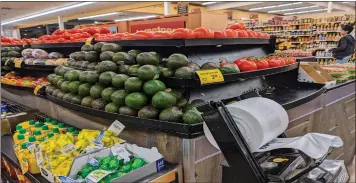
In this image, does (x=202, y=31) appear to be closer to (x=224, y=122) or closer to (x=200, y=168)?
(x=200, y=168)

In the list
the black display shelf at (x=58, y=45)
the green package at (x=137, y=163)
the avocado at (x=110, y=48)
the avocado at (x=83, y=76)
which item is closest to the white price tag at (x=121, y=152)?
the green package at (x=137, y=163)

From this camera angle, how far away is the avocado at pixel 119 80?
1912 millimetres

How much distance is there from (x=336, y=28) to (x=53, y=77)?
10049 mm

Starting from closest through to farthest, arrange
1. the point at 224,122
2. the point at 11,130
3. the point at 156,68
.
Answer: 1. the point at 224,122
2. the point at 156,68
3. the point at 11,130

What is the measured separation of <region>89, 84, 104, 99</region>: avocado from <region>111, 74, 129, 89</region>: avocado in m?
0.16

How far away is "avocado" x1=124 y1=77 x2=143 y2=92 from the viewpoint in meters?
1.81

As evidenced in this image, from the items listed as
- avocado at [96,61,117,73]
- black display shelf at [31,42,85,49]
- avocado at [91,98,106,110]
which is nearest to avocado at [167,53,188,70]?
avocado at [96,61,117,73]

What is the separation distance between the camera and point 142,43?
2176mm

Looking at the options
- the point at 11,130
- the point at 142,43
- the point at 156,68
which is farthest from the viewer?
the point at 11,130

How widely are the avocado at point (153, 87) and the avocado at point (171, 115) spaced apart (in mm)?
150

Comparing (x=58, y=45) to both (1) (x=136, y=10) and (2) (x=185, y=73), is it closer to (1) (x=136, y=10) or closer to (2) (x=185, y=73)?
(2) (x=185, y=73)

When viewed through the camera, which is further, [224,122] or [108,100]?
[108,100]

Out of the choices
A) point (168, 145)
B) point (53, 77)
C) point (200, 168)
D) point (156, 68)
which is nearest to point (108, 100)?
point (156, 68)

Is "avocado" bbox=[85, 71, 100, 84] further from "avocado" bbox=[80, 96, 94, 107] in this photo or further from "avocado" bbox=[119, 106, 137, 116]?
"avocado" bbox=[119, 106, 137, 116]
